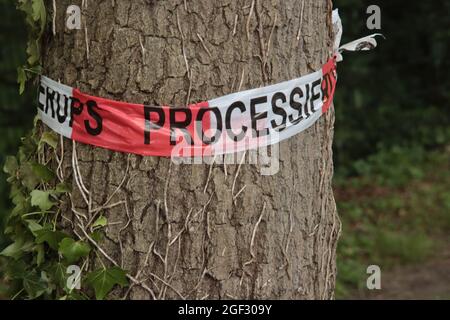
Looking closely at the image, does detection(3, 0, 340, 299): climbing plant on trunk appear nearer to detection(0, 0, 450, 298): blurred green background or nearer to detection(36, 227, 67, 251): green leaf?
detection(36, 227, 67, 251): green leaf

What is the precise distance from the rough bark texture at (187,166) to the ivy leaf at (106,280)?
0.04 meters

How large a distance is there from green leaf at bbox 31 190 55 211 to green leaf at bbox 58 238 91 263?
153mm

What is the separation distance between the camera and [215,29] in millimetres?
2617

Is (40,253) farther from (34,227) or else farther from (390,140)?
(390,140)

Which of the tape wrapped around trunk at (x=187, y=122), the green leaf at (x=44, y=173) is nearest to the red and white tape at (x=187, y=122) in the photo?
the tape wrapped around trunk at (x=187, y=122)

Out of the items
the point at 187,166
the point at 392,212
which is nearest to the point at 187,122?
the point at 187,166

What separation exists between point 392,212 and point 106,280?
474cm

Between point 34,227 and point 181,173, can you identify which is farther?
point 34,227

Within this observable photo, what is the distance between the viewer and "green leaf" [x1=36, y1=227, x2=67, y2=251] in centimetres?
278

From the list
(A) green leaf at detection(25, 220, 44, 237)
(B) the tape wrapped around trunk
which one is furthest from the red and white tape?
(A) green leaf at detection(25, 220, 44, 237)

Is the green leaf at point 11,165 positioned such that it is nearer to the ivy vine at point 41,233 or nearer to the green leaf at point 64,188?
the ivy vine at point 41,233

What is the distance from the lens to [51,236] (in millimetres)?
2783

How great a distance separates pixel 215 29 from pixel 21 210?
0.96 metres
